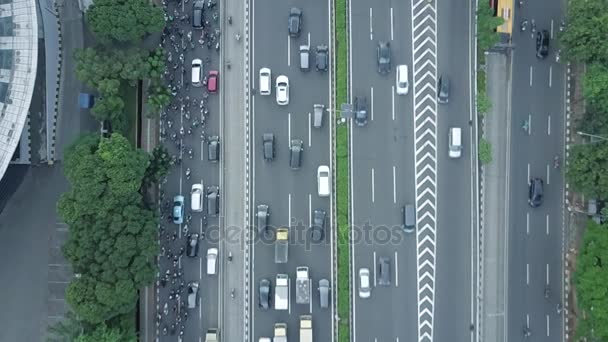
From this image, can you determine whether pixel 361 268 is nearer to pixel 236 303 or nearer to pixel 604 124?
pixel 236 303

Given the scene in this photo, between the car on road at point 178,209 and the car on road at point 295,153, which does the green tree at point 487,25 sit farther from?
the car on road at point 178,209

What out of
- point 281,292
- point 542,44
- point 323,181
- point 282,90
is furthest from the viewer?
point 282,90

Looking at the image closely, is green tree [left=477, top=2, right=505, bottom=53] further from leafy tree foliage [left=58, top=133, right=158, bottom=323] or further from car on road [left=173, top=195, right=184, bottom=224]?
leafy tree foliage [left=58, top=133, right=158, bottom=323]

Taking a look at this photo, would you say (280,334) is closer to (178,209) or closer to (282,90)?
(178,209)

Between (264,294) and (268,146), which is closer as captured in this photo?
(264,294)

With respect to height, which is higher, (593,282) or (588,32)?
(588,32)

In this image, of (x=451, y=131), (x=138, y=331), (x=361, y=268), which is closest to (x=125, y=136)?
(x=138, y=331)

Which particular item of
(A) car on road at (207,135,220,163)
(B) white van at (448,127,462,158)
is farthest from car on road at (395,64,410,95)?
(A) car on road at (207,135,220,163)

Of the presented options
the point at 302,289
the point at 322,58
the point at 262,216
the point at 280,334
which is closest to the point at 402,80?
the point at 322,58
